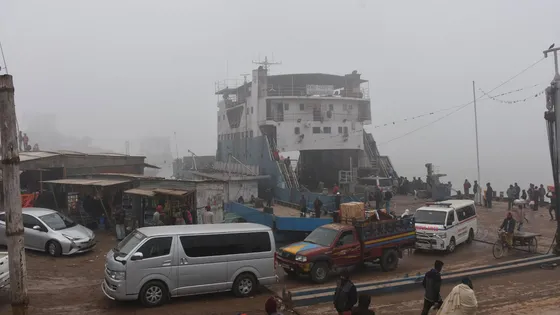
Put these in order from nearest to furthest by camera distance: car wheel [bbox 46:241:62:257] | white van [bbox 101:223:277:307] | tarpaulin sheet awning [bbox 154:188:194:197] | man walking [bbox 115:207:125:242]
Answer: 1. white van [bbox 101:223:277:307]
2. car wheel [bbox 46:241:62:257]
3. man walking [bbox 115:207:125:242]
4. tarpaulin sheet awning [bbox 154:188:194:197]

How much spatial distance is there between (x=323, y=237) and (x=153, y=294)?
16.1ft

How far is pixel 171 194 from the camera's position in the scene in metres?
15.5

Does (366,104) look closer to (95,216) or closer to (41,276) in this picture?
(95,216)

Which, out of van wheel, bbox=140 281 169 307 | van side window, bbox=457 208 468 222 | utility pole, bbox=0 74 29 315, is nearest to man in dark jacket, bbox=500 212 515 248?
van side window, bbox=457 208 468 222

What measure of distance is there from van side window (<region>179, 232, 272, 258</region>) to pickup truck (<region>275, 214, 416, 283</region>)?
1.55m

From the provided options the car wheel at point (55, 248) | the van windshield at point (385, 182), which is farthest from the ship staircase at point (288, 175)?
the car wheel at point (55, 248)

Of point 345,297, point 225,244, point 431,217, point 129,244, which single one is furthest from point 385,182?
point 345,297

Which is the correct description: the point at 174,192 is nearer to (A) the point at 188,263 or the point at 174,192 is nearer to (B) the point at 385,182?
(A) the point at 188,263

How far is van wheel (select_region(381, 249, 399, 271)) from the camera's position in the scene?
12.5m

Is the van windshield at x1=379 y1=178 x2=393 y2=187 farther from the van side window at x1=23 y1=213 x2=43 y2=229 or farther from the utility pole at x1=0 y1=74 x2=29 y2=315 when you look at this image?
the utility pole at x1=0 y1=74 x2=29 y2=315

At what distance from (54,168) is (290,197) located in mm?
11931

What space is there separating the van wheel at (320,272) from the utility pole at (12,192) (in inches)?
272

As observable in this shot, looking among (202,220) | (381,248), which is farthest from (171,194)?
(381,248)

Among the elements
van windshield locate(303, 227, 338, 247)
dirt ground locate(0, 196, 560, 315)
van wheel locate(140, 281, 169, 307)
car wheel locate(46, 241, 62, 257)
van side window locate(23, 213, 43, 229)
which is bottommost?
dirt ground locate(0, 196, 560, 315)
